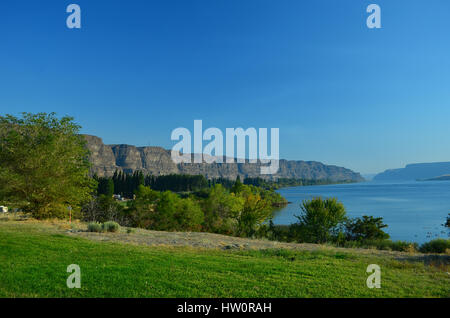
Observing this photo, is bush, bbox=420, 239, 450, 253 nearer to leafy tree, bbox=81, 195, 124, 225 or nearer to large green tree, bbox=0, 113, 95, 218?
large green tree, bbox=0, 113, 95, 218

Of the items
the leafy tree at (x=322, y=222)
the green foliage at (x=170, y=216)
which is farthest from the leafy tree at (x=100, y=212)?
the leafy tree at (x=322, y=222)

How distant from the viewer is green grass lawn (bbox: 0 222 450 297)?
662 cm

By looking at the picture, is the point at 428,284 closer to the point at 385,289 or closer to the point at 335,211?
the point at 385,289

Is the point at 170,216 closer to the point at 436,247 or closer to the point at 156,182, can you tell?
the point at 436,247

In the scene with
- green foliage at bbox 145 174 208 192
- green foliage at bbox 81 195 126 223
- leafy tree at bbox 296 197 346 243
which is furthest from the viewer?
green foliage at bbox 145 174 208 192

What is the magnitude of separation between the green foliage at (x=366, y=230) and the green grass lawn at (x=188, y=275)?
30688 mm

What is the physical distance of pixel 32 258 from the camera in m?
9.34

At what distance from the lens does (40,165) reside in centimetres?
2181

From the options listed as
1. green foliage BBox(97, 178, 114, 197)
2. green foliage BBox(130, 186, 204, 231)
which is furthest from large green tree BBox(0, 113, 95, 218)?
green foliage BBox(97, 178, 114, 197)

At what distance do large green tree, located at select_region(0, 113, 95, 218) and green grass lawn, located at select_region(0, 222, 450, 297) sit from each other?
11.6m

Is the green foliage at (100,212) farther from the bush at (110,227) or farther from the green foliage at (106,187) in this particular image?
the green foliage at (106,187)

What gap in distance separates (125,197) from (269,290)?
100 meters

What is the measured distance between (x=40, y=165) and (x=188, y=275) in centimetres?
1889
